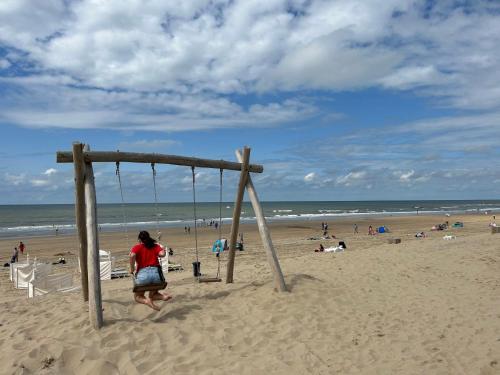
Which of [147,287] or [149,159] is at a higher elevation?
[149,159]

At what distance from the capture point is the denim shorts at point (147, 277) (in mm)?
6398

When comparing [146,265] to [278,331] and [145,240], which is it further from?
[278,331]

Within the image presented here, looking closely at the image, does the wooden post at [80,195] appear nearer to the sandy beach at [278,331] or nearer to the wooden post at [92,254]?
the wooden post at [92,254]

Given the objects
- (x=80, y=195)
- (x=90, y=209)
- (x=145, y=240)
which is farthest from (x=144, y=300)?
(x=80, y=195)

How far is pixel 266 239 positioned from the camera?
8.19 metres

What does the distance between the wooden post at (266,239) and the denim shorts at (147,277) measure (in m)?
2.18

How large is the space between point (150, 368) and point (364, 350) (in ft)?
8.92

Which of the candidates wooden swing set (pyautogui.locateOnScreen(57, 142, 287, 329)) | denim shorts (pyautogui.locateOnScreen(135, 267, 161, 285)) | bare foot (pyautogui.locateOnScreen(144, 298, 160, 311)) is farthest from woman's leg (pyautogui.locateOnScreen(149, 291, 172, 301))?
wooden swing set (pyautogui.locateOnScreen(57, 142, 287, 329))

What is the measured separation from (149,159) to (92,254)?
200cm

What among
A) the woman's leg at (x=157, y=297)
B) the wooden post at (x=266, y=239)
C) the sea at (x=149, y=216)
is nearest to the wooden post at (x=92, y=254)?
the woman's leg at (x=157, y=297)

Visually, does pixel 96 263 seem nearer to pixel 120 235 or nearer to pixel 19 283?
pixel 19 283

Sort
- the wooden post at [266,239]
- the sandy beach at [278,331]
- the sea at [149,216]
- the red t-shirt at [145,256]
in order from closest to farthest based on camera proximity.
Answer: the sandy beach at [278,331] → the red t-shirt at [145,256] → the wooden post at [266,239] → the sea at [149,216]

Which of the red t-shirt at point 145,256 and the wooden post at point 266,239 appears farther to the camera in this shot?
the wooden post at point 266,239

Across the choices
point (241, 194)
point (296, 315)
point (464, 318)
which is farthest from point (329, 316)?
point (241, 194)
